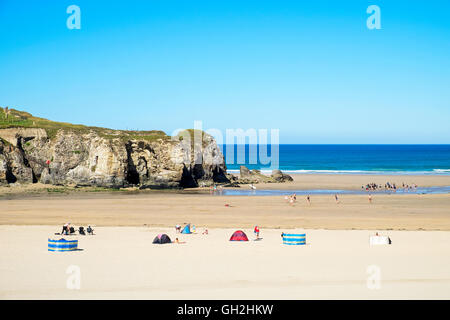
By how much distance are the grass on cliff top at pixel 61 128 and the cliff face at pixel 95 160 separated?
1.89 ft

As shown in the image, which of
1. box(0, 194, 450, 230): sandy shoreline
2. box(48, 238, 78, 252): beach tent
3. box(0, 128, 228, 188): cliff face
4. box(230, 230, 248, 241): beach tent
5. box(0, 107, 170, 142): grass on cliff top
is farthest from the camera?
box(0, 107, 170, 142): grass on cliff top

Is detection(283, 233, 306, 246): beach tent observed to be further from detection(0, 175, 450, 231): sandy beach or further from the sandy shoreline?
detection(0, 175, 450, 231): sandy beach

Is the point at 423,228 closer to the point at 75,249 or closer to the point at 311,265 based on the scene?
the point at 311,265

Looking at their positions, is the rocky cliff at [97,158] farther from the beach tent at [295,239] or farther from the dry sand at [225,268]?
the beach tent at [295,239]

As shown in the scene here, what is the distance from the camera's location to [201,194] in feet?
167

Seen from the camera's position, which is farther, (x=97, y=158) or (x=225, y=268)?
(x=97, y=158)

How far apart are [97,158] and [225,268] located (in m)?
39.5

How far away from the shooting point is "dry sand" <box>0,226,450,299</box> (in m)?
14.7

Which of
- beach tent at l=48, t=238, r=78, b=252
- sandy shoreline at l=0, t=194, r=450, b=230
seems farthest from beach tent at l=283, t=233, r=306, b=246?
beach tent at l=48, t=238, r=78, b=252

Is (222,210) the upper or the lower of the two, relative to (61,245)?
lower

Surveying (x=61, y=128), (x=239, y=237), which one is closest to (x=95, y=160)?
(x=61, y=128)

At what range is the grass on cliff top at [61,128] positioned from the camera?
190 feet

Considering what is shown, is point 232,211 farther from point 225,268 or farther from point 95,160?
point 95,160

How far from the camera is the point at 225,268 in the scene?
58.4 feet
